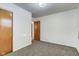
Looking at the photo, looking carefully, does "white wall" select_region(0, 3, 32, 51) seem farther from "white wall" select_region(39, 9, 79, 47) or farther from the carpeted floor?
"white wall" select_region(39, 9, 79, 47)

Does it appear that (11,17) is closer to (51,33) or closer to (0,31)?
(0,31)

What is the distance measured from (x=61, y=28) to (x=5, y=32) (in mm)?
3486

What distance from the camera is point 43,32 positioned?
660 centimetres

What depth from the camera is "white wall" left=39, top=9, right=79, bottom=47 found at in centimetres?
446

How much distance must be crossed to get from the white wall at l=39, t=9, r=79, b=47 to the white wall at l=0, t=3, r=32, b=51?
6.18 ft

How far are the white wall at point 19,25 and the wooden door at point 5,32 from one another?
23cm

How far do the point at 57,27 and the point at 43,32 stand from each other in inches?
60.1

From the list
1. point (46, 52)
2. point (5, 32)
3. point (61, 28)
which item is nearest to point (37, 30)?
point (61, 28)

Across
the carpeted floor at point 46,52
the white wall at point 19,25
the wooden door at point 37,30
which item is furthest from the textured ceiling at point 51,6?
the wooden door at point 37,30

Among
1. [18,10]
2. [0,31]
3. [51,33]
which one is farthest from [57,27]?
[0,31]

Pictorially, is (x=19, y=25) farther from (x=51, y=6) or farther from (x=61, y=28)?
(x=61, y=28)

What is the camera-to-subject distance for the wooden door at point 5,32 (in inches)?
121

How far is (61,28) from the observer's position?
5164 mm

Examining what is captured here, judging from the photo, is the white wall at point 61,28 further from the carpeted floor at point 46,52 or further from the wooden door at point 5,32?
the wooden door at point 5,32
